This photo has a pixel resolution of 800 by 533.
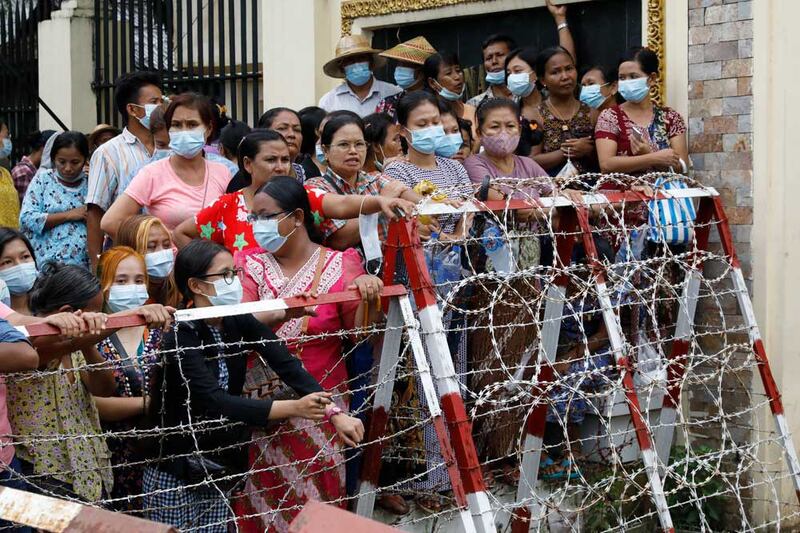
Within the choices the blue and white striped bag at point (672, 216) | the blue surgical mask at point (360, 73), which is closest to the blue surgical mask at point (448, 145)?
the blue and white striped bag at point (672, 216)

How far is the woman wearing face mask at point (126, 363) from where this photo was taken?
15.2ft

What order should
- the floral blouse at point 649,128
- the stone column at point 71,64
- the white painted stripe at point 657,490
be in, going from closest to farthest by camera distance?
the white painted stripe at point 657,490 → the floral blouse at point 649,128 → the stone column at point 71,64

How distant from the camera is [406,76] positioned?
790cm

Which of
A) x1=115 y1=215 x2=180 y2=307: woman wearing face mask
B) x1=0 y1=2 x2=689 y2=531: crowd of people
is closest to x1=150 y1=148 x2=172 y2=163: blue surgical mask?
x1=0 y1=2 x2=689 y2=531: crowd of people

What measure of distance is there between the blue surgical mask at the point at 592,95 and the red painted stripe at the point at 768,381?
1743 mm

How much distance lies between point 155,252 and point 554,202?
175 cm

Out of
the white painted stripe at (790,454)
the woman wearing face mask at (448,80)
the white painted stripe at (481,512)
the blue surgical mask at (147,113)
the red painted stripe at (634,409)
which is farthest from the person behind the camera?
the woman wearing face mask at (448,80)

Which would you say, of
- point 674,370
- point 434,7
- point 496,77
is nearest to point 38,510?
point 674,370

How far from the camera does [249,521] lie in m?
4.89

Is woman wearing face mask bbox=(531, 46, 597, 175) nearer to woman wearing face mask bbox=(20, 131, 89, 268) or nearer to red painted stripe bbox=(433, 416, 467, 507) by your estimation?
woman wearing face mask bbox=(20, 131, 89, 268)

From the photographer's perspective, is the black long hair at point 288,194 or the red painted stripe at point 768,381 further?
the red painted stripe at point 768,381

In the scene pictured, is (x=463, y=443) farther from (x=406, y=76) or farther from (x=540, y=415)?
(x=406, y=76)

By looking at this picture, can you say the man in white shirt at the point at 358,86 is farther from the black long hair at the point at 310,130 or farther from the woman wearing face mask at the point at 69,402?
the woman wearing face mask at the point at 69,402

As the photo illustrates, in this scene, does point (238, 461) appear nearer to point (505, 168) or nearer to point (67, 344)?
point (67, 344)
